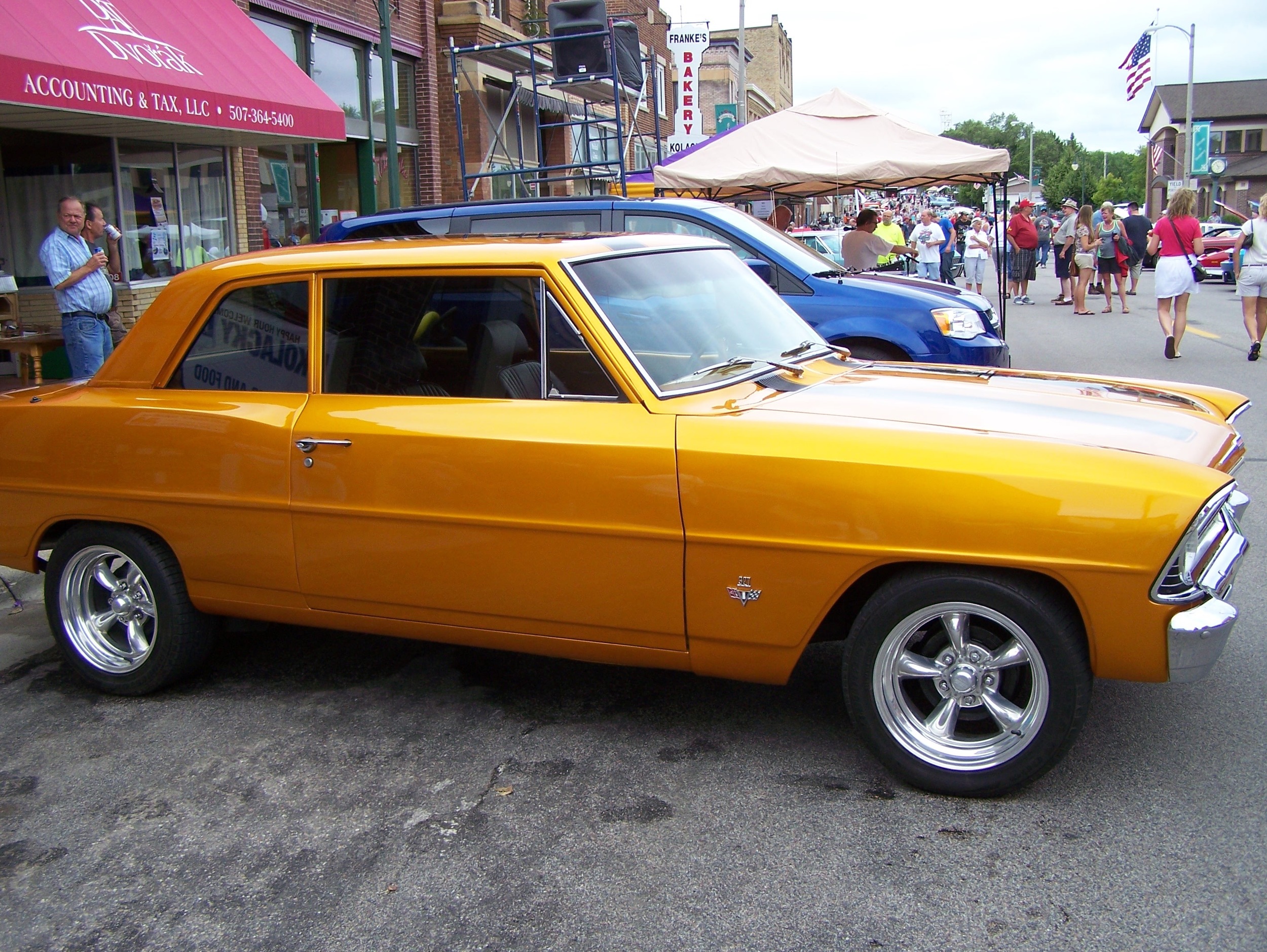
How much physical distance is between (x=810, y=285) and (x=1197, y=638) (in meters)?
5.17

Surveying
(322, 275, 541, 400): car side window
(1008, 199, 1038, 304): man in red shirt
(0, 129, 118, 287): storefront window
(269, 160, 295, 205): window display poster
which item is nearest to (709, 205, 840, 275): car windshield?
(322, 275, 541, 400): car side window

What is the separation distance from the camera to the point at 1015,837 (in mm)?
3141

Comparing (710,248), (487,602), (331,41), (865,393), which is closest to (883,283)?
(710,248)

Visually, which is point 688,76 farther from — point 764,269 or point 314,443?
point 314,443

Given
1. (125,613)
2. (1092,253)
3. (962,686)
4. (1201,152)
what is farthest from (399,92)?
(1201,152)

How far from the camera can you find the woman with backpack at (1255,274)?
1208 cm

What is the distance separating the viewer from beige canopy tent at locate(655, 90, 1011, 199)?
1290 centimetres

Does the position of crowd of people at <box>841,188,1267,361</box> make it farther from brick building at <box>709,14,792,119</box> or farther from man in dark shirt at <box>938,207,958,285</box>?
brick building at <box>709,14,792,119</box>

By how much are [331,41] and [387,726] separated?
1433 centimetres

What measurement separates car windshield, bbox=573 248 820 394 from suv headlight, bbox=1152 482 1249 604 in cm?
150

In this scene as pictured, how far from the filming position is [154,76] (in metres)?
10.3

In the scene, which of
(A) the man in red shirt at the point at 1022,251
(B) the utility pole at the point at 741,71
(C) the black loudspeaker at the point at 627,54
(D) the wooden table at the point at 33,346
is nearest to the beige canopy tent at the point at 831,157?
(C) the black loudspeaker at the point at 627,54

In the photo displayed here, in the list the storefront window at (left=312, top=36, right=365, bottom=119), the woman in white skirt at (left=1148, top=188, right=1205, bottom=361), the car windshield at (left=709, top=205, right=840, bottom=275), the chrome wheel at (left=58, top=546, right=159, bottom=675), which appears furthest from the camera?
the storefront window at (left=312, top=36, right=365, bottom=119)

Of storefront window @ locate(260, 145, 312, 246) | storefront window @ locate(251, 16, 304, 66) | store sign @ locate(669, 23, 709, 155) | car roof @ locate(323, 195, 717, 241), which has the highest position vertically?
store sign @ locate(669, 23, 709, 155)
